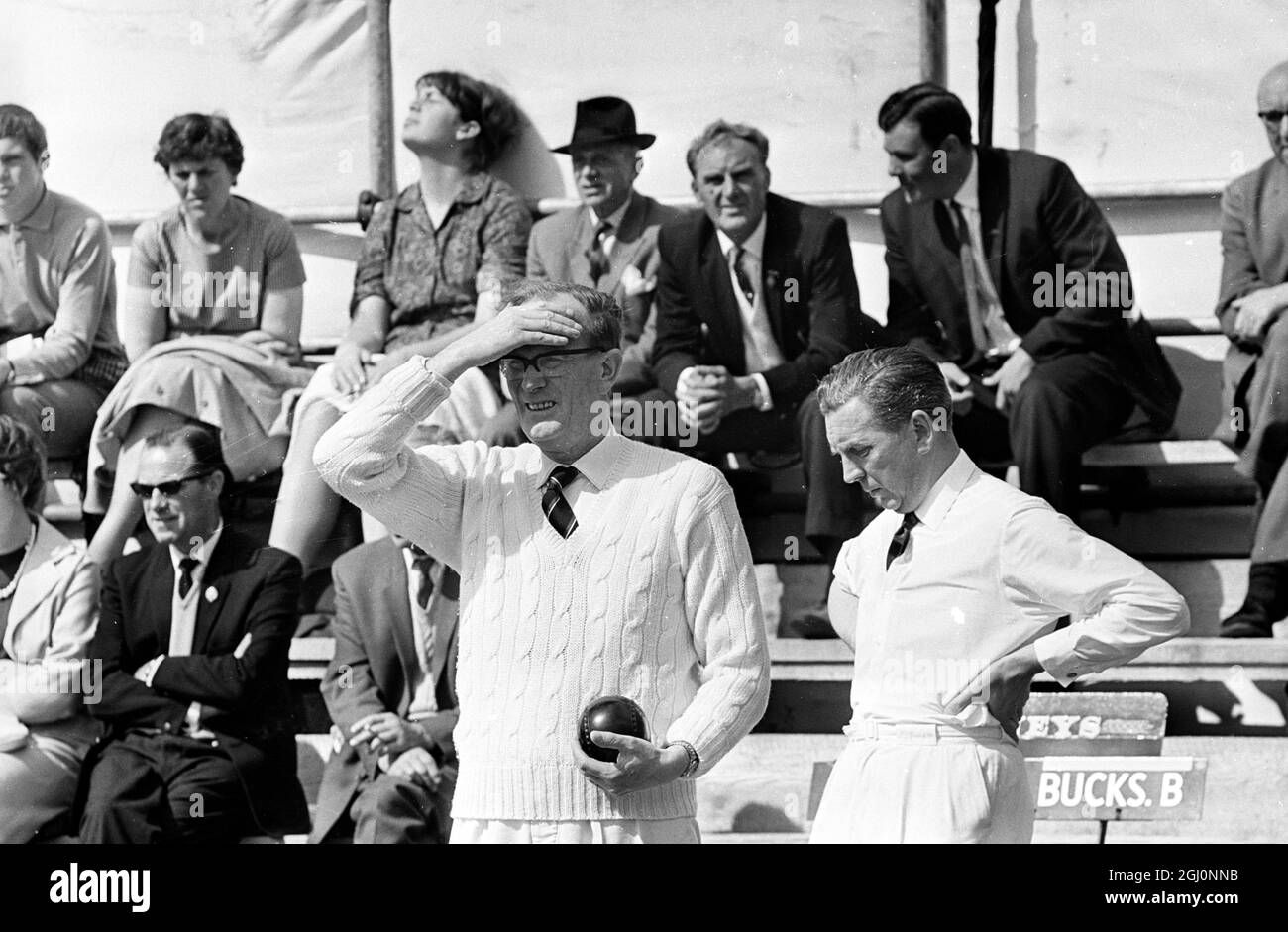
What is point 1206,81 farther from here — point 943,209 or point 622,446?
point 622,446

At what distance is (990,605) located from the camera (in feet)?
12.0

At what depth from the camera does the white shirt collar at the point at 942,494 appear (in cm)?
372

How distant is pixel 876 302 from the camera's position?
711 centimetres

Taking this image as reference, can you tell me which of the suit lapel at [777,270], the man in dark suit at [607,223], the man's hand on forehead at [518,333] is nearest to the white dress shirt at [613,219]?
the man in dark suit at [607,223]

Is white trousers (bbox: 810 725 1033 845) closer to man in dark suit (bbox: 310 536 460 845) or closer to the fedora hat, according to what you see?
man in dark suit (bbox: 310 536 460 845)

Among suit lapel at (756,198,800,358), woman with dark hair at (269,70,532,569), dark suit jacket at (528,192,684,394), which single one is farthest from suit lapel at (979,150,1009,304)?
woman with dark hair at (269,70,532,569)

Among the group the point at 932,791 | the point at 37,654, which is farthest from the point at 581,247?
the point at 932,791

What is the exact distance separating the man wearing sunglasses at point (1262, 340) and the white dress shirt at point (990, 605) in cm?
237

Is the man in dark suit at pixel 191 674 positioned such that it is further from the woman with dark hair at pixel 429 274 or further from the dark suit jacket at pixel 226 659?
the woman with dark hair at pixel 429 274

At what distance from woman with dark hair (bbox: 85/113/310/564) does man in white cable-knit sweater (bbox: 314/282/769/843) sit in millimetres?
3020

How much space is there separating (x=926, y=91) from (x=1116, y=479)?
50.0 inches

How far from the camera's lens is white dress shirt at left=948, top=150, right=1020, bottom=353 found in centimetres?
627
